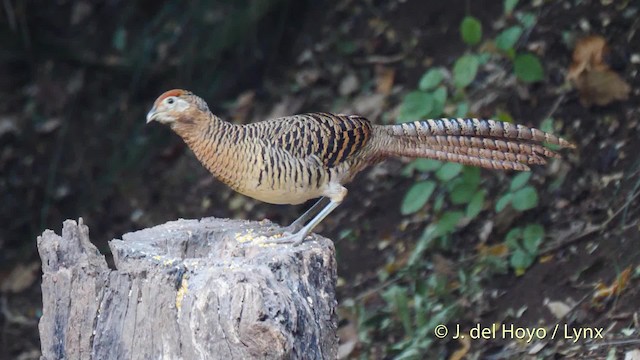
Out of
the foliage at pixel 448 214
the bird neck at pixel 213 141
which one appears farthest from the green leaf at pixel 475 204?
the bird neck at pixel 213 141

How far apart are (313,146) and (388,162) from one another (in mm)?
2513

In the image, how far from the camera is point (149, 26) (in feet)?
24.1

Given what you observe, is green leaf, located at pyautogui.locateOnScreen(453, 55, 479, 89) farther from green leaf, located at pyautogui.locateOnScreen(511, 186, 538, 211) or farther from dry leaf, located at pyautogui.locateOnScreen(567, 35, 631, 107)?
dry leaf, located at pyautogui.locateOnScreen(567, 35, 631, 107)

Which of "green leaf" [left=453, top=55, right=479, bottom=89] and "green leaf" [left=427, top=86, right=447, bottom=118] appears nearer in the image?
"green leaf" [left=427, top=86, right=447, bottom=118]

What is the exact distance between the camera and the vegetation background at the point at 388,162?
5352 mm

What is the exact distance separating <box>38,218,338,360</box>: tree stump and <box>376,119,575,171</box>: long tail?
952mm

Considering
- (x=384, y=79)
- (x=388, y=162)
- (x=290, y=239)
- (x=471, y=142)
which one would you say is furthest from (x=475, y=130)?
(x=384, y=79)

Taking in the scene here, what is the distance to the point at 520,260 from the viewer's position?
559 centimetres

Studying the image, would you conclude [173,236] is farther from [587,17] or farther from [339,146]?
[587,17]

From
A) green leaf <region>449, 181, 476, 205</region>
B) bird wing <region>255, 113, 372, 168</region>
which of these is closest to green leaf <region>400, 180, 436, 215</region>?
green leaf <region>449, 181, 476, 205</region>

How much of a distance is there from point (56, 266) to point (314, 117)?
128cm

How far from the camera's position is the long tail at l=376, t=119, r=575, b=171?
4473 millimetres

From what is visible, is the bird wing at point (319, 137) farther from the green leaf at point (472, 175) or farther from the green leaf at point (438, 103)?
the green leaf at point (472, 175)

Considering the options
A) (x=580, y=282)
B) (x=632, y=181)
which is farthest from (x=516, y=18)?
(x=580, y=282)
